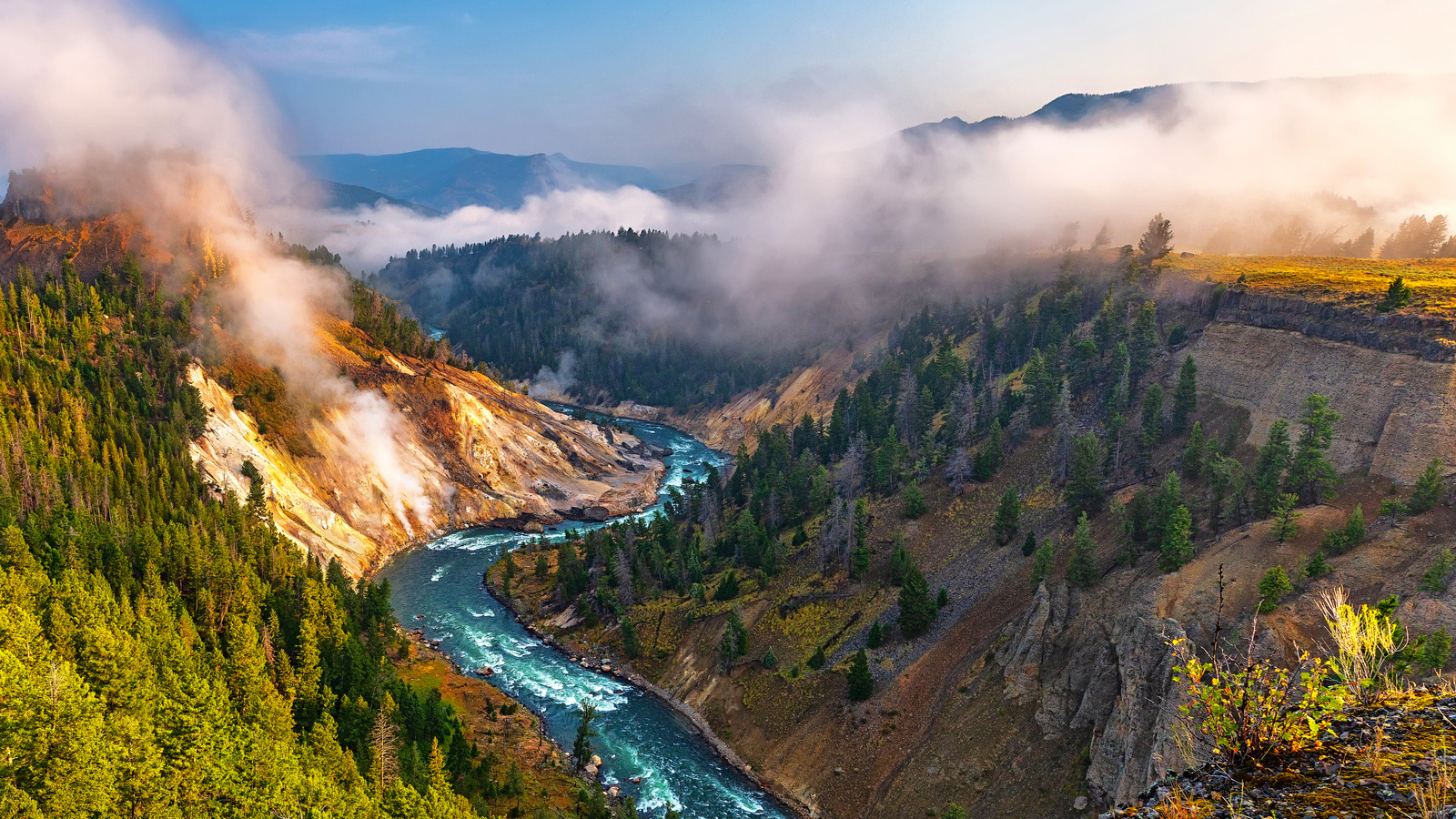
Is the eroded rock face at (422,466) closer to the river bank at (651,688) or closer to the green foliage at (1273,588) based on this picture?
the river bank at (651,688)

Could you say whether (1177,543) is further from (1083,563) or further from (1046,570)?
(1046,570)

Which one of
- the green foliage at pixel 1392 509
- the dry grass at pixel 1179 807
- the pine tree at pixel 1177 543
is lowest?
the pine tree at pixel 1177 543

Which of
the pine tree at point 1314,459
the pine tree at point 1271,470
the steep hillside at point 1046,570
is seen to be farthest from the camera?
the pine tree at point 1271,470

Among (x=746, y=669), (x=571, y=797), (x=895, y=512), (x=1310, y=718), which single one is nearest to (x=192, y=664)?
(x=571, y=797)

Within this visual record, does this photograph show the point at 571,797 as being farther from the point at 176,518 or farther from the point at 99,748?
the point at 176,518

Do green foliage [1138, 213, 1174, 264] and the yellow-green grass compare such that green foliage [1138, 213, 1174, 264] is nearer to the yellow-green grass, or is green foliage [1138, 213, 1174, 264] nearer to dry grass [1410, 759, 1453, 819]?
the yellow-green grass

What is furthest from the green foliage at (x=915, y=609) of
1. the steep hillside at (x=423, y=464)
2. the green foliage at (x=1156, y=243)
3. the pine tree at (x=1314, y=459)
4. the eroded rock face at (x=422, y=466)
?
the steep hillside at (x=423, y=464)
